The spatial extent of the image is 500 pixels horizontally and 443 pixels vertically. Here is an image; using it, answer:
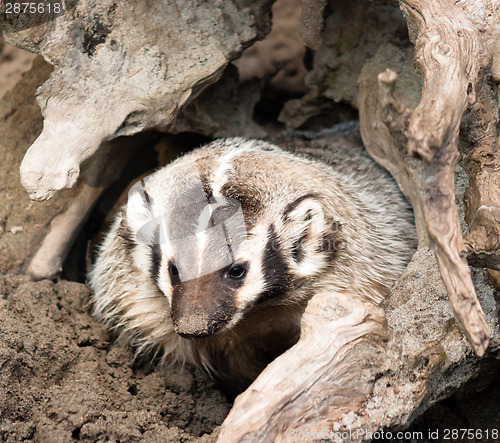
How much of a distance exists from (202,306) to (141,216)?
62 cm

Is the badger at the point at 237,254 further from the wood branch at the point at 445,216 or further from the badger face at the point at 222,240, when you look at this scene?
the wood branch at the point at 445,216

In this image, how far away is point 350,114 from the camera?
405 cm

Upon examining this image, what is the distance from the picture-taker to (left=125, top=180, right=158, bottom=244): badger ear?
242 centimetres

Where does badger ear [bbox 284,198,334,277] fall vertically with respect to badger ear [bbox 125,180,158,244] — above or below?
below

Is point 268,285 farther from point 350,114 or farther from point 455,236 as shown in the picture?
point 350,114

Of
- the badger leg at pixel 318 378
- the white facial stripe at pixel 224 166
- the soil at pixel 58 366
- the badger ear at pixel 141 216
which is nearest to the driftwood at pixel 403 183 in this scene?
the badger leg at pixel 318 378

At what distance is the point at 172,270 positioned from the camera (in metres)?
2.24

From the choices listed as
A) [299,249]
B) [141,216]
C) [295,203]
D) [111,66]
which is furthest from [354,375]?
[111,66]

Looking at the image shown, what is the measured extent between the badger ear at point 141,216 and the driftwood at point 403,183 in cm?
30

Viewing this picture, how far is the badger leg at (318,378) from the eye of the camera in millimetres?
1711

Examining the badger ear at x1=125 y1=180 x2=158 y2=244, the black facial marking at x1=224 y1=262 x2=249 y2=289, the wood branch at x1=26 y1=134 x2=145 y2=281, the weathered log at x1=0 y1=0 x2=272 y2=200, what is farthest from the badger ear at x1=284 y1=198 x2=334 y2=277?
the wood branch at x1=26 y1=134 x2=145 y2=281

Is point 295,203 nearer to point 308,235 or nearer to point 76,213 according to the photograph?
point 308,235

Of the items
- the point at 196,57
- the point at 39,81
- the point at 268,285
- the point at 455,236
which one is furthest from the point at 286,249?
the point at 39,81

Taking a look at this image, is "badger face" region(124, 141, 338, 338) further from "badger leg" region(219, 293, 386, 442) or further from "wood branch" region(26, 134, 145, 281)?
"wood branch" region(26, 134, 145, 281)
